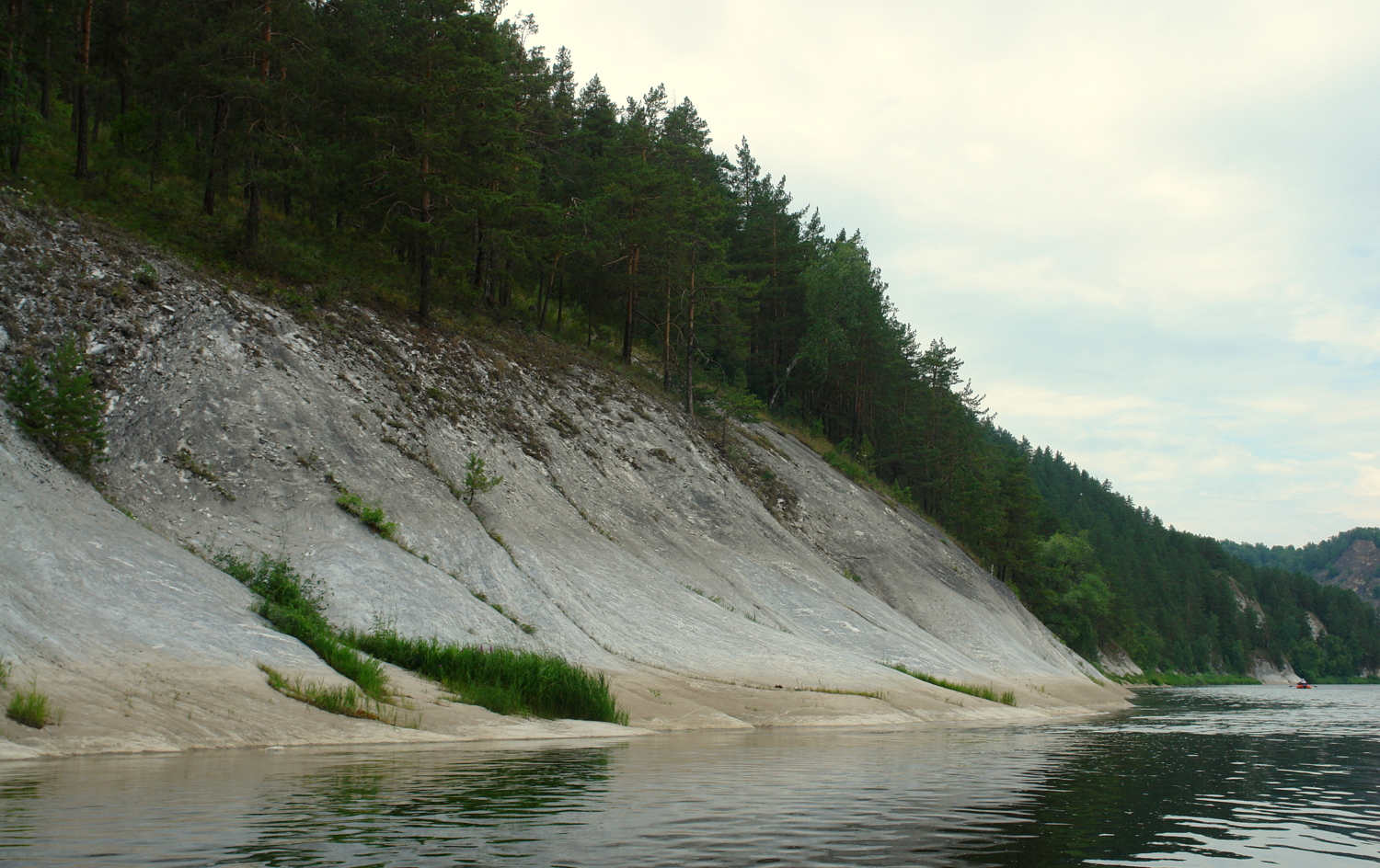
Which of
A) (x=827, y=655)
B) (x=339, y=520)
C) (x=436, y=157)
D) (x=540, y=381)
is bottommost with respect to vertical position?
(x=827, y=655)

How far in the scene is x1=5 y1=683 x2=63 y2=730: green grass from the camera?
1224 centimetres

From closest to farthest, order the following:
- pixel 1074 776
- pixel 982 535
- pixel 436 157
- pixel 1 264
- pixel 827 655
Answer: pixel 1074 776
pixel 1 264
pixel 827 655
pixel 436 157
pixel 982 535

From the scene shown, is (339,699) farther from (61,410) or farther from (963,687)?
(963,687)

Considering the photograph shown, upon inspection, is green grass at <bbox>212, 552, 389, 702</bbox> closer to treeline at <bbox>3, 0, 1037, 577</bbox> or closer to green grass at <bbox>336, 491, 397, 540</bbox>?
green grass at <bbox>336, 491, 397, 540</bbox>

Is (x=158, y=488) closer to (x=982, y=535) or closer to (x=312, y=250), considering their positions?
(x=312, y=250)

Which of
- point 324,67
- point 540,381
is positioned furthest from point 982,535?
point 324,67

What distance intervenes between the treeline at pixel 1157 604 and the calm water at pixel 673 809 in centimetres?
7784

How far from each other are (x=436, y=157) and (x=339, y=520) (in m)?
18.7

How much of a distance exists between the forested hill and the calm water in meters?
25.5

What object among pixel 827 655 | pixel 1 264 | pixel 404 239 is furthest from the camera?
pixel 404 239

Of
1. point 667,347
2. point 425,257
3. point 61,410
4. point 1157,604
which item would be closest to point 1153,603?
point 1157,604

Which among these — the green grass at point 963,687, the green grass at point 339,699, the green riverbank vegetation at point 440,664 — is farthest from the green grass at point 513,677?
the green grass at point 963,687

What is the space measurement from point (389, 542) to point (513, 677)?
8.10 meters

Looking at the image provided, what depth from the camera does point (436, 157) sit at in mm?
37594
